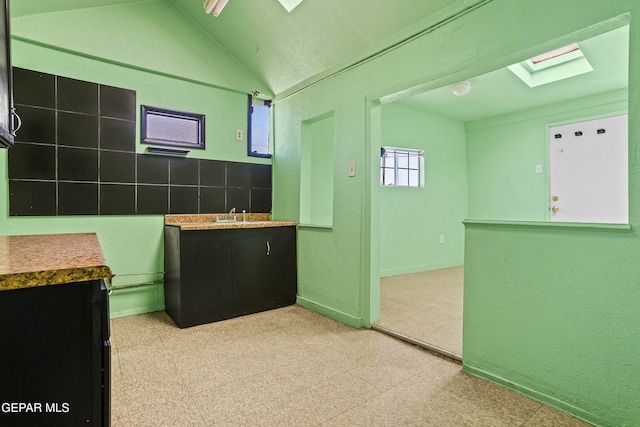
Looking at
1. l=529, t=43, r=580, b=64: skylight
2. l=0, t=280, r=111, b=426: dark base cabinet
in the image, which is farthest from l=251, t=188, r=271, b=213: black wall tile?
l=529, t=43, r=580, b=64: skylight

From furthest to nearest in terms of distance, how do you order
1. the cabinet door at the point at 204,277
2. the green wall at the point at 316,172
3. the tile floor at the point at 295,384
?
the green wall at the point at 316,172, the cabinet door at the point at 204,277, the tile floor at the point at 295,384

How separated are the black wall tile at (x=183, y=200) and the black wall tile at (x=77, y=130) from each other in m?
0.76

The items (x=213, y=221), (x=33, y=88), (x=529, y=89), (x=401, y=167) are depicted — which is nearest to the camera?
(x=33, y=88)

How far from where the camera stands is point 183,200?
321 centimetres

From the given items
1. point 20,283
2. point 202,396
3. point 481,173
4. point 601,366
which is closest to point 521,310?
point 601,366

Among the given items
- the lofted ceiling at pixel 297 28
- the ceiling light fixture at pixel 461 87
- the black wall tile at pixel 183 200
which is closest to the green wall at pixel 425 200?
the ceiling light fixture at pixel 461 87

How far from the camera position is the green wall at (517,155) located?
13.8ft

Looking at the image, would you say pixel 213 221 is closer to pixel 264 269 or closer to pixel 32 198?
pixel 264 269

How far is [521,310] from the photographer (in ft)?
5.80

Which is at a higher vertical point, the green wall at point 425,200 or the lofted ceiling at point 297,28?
the lofted ceiling at point 297,28

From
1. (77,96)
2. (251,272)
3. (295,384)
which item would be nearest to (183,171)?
(77,96)

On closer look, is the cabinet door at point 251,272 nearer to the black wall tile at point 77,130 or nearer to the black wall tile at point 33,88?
the black wall tile at point 77,130

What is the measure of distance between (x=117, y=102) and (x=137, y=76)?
32cm

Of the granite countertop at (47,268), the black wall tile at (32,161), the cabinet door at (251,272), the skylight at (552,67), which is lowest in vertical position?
the cabinet door at (251,272)
